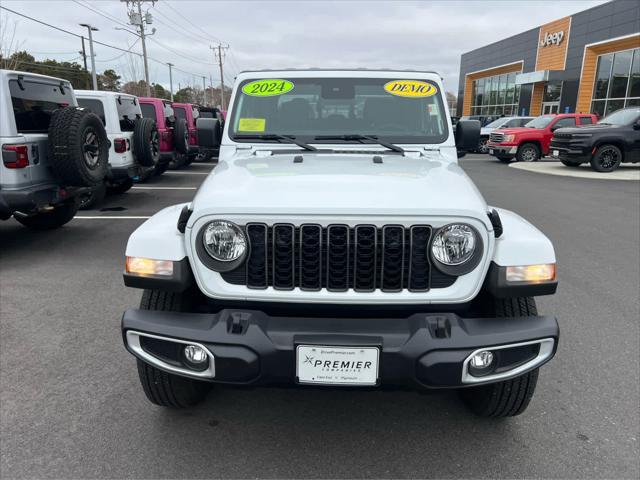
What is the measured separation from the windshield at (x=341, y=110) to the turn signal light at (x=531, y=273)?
62.0 inches

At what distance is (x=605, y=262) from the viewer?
229 inches

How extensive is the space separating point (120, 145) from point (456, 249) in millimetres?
7697

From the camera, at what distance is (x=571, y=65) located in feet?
99.3

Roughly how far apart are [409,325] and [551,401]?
56.3 inches

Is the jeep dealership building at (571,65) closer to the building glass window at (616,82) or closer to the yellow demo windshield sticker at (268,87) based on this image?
the building glass window at (616,82)

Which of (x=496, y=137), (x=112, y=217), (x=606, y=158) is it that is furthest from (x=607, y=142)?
(x=112, y=217)

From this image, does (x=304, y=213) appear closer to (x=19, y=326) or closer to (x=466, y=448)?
(x=466, y=448)

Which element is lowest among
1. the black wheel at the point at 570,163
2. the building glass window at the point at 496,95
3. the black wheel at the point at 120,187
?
the black wheel at the point at 570,163

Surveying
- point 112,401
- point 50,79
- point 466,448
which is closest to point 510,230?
point 466,448

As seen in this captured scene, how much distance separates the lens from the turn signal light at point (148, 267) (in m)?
2.25

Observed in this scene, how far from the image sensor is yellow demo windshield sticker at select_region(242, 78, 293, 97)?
12.1 feet

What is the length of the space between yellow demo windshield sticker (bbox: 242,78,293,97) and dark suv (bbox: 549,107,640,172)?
1363cm

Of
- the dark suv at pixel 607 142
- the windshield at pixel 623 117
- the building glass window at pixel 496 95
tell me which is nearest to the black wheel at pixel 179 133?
the dark suv at pixel 607 142

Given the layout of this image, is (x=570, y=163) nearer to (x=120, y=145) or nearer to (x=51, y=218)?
(x=120, y=145)
